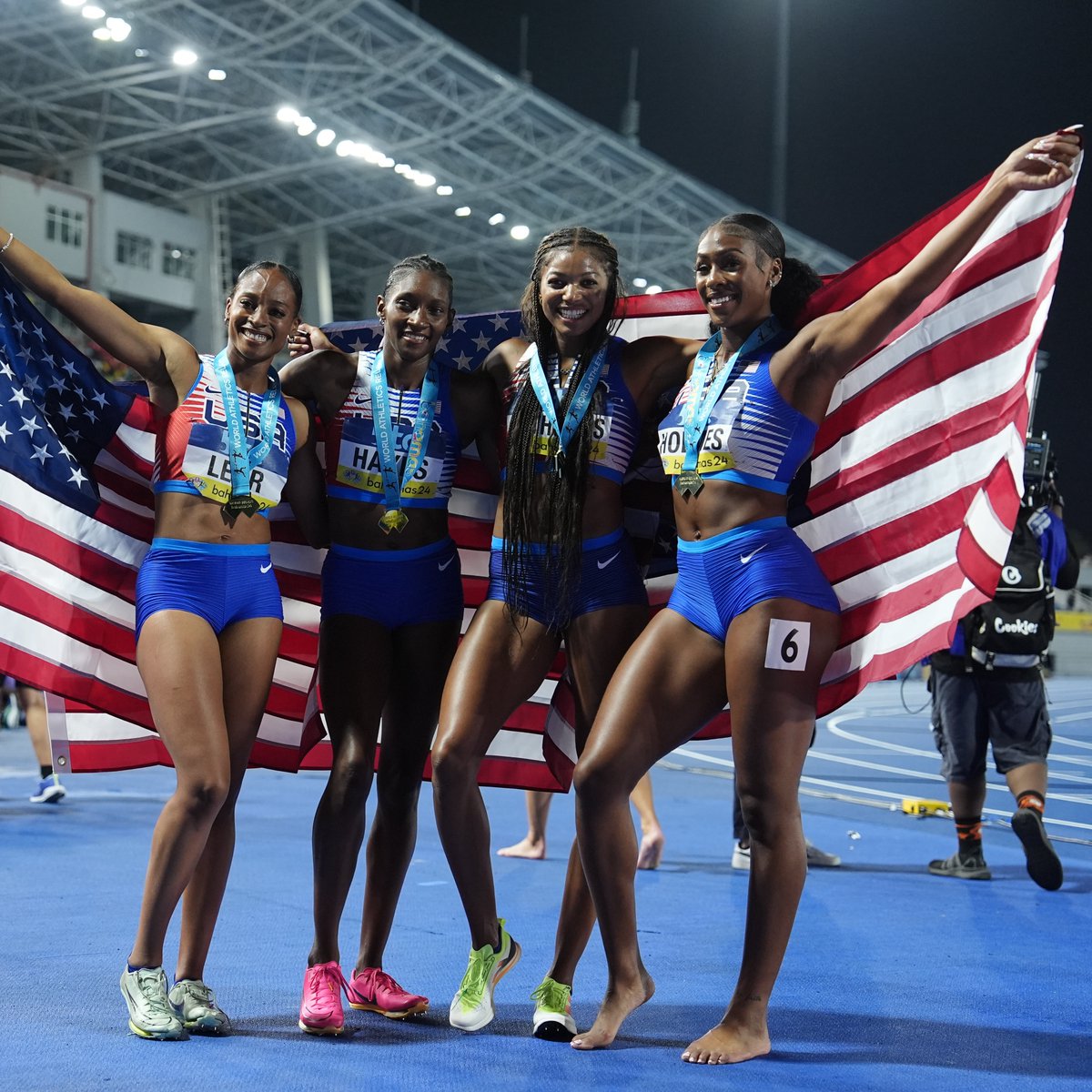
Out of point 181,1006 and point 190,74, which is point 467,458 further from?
point 190,74

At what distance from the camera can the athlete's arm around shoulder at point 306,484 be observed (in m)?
4.04

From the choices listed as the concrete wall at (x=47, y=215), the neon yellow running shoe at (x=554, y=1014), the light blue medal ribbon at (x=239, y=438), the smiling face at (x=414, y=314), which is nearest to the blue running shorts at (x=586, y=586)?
the smiling face at (x=414, y=314)

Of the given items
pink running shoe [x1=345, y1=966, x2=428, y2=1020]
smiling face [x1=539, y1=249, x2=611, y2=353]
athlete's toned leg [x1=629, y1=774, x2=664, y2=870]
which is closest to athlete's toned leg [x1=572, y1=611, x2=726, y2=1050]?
pink running shoe [x1=345, y1=966, x2=428, y2=1020]

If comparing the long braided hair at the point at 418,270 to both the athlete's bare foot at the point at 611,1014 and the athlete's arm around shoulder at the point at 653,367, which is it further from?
the athlete's bare foot at the point at 611,1014

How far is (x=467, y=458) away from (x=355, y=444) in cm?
61

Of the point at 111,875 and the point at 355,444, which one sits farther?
the point at 111,875

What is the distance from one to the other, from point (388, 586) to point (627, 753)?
35.0 inches

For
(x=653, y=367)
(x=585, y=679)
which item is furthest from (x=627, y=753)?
(x=653, y=367)

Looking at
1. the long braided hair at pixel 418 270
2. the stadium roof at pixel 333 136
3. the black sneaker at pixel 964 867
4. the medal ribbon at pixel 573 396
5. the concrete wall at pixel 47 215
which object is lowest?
the black sneaker at pixel 964 867

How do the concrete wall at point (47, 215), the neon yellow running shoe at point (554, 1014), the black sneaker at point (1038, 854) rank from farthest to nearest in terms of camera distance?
the concrete wall at point (47, 215) → the black sneaker at point (1038, 854) → the neon yellow running shoe at point (554, 1014)

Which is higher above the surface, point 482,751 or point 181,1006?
point 482,751

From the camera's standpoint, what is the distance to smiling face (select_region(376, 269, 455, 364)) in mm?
3959

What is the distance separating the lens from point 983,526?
12.7 feet

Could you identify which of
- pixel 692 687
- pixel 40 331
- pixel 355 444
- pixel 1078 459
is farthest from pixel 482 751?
pixel 1078 459
